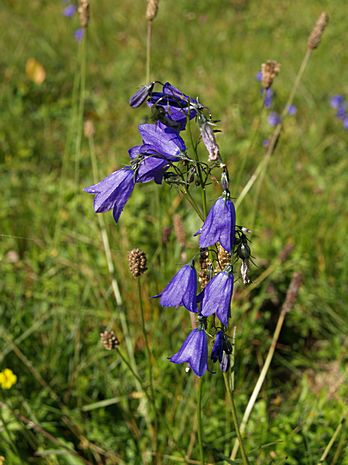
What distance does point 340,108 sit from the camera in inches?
193

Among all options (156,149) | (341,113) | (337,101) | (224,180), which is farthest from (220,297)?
(337,101)

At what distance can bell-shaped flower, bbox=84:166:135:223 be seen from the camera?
1.28 meters

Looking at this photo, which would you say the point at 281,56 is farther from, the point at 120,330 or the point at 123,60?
the point at 120,330

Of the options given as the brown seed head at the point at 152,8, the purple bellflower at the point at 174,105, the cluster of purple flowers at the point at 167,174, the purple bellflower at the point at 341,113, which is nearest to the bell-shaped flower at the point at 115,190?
the cluster of purple flowers at the point at 167,174

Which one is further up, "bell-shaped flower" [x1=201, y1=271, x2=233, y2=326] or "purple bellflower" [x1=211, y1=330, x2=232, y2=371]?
"bell-shaped flower" [x1=201, y1=271, x2=233, y2=326]

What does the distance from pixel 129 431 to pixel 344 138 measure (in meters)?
3.64

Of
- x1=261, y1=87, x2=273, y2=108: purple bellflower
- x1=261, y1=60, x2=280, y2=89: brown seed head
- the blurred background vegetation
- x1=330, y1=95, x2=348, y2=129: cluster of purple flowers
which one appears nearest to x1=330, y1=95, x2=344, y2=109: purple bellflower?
x1=330, y1=95, x2=348, y2=129: cluster of purple flowers

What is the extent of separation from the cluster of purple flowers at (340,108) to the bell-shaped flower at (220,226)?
3879 mm

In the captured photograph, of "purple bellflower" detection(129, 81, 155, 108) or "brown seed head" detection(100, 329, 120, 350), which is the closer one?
"purple bellflower" detection(129, 81, 155, 108)

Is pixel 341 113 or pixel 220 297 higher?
pixel 341 113

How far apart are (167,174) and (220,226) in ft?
0.70

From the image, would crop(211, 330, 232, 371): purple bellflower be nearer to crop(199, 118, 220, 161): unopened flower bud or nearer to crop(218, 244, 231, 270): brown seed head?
crop(218, 244, 231, 270): brown seed head

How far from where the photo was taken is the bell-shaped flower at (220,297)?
1.22 meters

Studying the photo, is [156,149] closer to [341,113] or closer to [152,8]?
[152,8]
